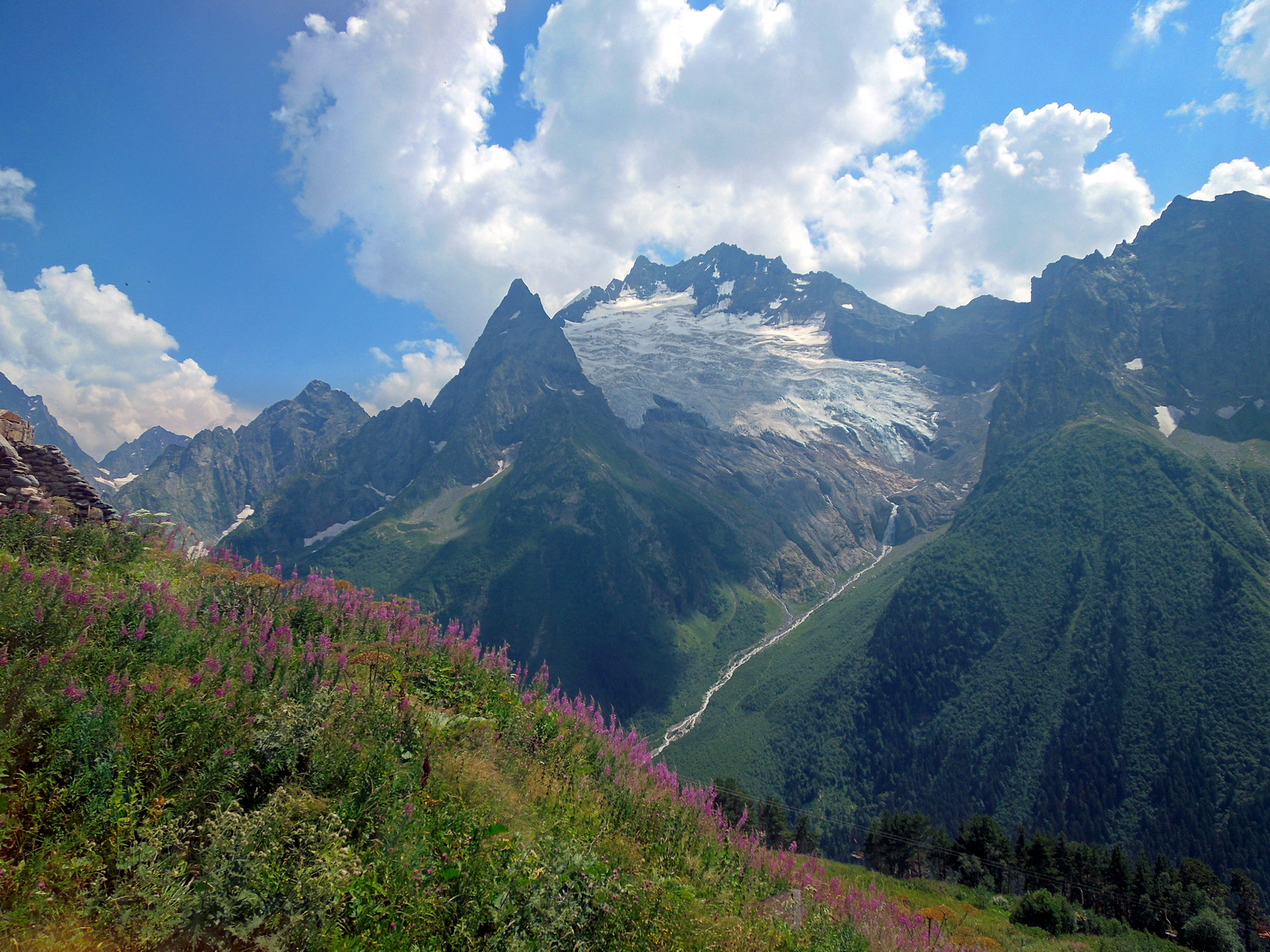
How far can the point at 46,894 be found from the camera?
4703 mm

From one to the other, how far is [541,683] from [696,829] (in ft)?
16.4

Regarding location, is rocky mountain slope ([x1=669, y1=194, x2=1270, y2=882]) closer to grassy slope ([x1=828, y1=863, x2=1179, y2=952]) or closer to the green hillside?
the green hillside

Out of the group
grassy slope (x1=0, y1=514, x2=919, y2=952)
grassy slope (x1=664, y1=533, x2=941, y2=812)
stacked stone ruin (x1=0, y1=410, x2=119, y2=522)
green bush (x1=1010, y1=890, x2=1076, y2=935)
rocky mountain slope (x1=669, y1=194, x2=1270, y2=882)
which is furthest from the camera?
grassy slope (x1=664, y1=533, x2=941, y2=812)

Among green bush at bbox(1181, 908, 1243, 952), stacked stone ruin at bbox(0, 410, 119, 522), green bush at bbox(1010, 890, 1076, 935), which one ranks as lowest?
green bush at bbox(1181, 908, 1243, 952)

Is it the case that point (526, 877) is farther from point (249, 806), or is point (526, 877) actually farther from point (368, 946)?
point (249, 806)

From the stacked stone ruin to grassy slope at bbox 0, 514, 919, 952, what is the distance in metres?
4.12

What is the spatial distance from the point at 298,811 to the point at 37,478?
55.0 feet

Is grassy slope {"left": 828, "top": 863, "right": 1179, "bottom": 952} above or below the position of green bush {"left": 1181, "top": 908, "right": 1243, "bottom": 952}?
above

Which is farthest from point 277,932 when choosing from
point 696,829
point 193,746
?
point 696,829

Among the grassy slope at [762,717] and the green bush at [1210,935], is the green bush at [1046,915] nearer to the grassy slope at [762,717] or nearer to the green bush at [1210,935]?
the green bush at [1210,935]

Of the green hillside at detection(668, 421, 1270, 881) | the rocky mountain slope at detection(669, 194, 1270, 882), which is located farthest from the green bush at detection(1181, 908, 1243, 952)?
the rocky mountain slope at detection(669, 194, 1270, 882)

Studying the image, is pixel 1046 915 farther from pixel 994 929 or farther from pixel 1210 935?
pixel 1210 935

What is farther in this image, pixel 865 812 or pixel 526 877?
pixel 865 812

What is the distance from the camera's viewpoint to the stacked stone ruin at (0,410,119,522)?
14812mm
